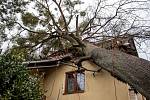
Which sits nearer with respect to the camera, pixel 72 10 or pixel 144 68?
pixel 144 68

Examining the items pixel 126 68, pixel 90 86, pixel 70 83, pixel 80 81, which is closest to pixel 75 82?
pixel 80 81

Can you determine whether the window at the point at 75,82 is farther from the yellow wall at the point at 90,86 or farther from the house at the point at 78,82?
the yellow wall at the point at 90,86

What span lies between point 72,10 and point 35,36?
2.42 metres

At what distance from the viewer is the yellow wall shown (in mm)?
13891

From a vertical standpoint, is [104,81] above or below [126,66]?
below

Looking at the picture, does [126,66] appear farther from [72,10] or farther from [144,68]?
[72,10]

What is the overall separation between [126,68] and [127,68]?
0.03 metres

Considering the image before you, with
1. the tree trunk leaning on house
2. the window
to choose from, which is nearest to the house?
the window

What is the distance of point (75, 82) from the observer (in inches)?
598

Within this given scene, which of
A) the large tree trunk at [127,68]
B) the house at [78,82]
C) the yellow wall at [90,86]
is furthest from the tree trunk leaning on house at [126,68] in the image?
the yellow wall at [90,86]

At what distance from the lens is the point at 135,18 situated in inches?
488

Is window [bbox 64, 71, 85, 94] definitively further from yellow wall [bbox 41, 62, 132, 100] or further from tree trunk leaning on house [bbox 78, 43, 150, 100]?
tree trunk leaning on house [bbox 78, 43, 150, 100]

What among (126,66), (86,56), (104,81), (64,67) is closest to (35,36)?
(64,67)

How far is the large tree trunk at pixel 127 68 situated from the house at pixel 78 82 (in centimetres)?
339
